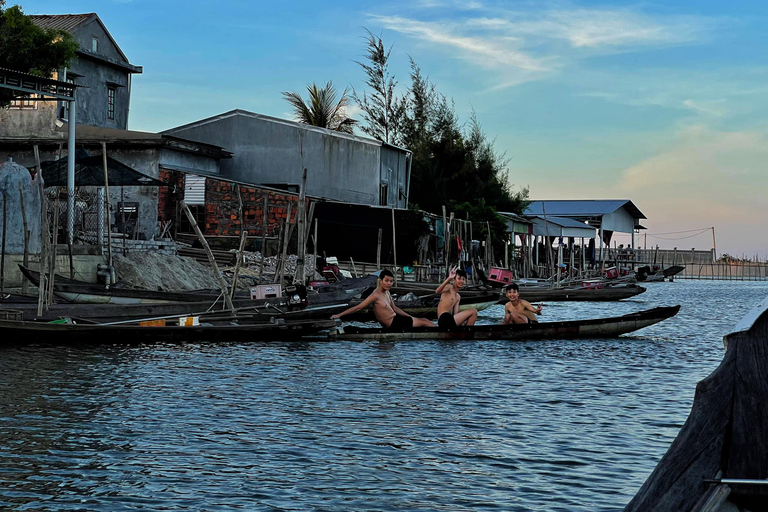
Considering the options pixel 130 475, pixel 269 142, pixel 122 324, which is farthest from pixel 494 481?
pixel 269 142

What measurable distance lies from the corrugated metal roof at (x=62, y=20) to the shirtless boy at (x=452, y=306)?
26545mm

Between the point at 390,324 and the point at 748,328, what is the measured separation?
13642mm

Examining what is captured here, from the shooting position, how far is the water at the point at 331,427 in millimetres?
6453

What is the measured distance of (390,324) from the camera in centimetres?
1631

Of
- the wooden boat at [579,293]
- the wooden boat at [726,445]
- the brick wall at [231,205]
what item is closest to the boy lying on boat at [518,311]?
the wooden boat at [579,293]

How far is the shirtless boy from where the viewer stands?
1639cm

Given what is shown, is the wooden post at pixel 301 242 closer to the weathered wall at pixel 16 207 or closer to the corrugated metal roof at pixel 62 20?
the weathered wall at pixel 16 207

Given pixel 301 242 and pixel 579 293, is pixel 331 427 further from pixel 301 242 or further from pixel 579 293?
pixel 579 293

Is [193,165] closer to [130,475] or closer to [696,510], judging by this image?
[130,475]

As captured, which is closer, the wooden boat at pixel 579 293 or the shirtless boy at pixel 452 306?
the shirtless boy at pixel 452 306

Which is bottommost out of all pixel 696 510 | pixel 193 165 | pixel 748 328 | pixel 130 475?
pixel 130 475

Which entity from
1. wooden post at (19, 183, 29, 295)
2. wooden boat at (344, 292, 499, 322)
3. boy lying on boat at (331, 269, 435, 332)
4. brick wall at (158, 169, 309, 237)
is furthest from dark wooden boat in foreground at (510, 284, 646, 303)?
wooden post at (19, 183, 29, 295)

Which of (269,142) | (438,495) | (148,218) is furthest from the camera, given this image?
(269,142)

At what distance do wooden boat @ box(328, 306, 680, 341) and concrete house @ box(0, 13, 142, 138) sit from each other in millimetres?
22735
